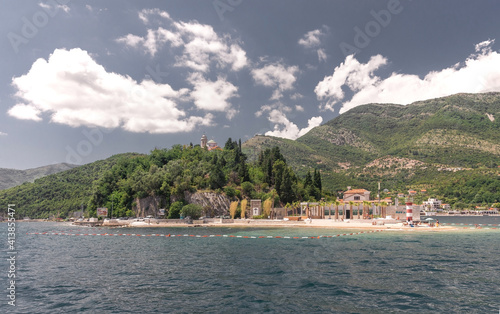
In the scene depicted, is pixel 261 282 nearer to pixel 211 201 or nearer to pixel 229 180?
pixel 211 201

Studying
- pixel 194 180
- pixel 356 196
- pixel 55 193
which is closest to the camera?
pixel 194 180

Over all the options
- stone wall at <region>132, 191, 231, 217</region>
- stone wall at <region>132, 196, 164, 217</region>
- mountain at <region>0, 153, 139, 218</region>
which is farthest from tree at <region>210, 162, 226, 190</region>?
mountain at <region>0, 153, 139, 218</region>

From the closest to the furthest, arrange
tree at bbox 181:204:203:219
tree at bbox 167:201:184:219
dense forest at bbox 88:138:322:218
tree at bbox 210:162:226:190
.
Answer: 1. tree at bbox 181:204:203:219
2. tree at bbox 167:201:184:219
3. dense forest at bbox 88:138:322:218
4. tree at bbox 210:162:226:190

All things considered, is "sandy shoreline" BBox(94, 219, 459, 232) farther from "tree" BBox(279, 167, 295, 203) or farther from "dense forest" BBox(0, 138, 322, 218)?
"tree" BBox(279, 167, 295, 203)

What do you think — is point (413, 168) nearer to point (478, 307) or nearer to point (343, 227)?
point (343, 227)

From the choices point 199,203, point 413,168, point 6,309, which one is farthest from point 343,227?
point 413,168

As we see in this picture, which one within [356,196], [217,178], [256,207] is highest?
[217,178]

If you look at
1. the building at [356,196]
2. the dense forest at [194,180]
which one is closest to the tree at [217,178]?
the dense forest at [194,180]

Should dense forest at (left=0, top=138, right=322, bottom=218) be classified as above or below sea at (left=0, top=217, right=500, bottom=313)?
above

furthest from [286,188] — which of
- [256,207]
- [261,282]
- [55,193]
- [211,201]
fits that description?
[55,193]

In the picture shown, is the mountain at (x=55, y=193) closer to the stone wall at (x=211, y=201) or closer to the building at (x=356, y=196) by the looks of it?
the stone wall at (x=211, y=201)

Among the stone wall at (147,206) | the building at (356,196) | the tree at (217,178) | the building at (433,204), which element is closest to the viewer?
the tree at (217,178)

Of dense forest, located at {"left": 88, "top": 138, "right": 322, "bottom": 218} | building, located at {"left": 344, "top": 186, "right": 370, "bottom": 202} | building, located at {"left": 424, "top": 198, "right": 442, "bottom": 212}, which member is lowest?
building, located at {"left": 424, "top": 198, "right": 442, "bottom": 212}

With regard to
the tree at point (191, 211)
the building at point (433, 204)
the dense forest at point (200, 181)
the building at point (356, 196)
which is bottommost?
the building at point (433, 204)
